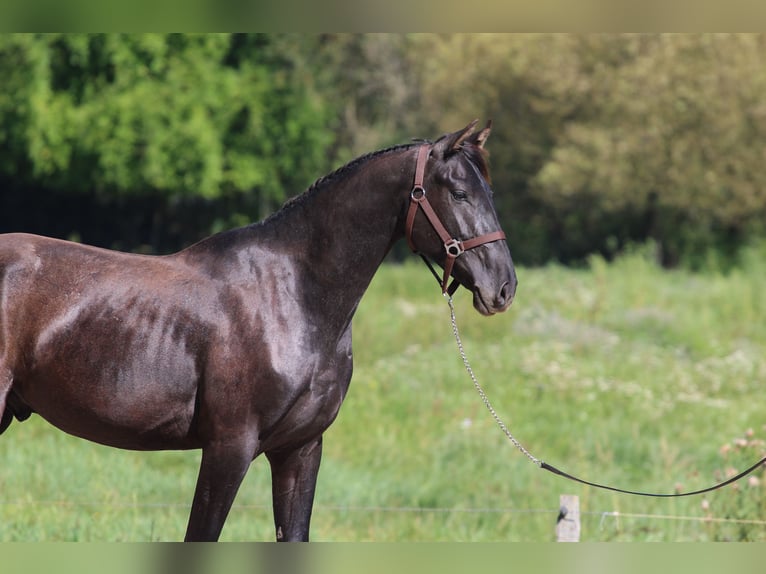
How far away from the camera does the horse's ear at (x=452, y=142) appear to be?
3775 millimetres

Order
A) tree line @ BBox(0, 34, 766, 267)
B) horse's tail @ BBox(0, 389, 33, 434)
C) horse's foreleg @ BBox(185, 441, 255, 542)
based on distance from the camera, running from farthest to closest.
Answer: tree line @ BBox(0, 34, 766, 267) → horse's tail @ BBox(0, 389, 33, 434) → horse's foreleg @ BBox(185, 441, 255, 542)

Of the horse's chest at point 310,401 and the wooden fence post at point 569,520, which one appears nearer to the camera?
the horse's chest at point 310,401

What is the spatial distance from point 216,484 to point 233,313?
0.63 metres

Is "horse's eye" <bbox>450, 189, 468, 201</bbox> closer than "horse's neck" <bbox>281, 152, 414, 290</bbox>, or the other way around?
"horse's eye" <bbox>450, 189, 468, 201</bbox>

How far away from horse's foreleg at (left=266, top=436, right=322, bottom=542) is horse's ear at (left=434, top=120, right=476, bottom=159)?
1225mm

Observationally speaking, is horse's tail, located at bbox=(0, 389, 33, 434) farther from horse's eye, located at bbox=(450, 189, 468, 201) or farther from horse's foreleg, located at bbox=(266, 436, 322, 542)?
horse's eye, located at bbox=(450, 189, 468, 201)

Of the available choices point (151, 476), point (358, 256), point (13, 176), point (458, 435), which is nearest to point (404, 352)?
point (458, 435)

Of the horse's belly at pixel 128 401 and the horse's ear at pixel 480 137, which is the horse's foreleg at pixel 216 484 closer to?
the horse's belly at pixel 128 401

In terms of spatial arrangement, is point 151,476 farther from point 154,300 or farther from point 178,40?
point 178,40

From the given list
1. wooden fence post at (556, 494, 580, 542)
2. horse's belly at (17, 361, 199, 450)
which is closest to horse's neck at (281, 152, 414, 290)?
horse's belly at (17, 361, 199, 450)

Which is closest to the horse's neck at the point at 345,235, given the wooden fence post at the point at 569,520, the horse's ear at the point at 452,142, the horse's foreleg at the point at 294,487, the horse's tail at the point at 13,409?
the horse's ear at the point at 452,142

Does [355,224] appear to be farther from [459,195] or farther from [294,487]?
[294,487]

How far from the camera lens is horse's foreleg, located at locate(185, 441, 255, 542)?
371 cm

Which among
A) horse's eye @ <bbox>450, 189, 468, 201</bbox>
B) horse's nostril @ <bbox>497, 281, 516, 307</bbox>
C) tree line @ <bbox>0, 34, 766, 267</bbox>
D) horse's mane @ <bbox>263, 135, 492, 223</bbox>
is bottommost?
horse's nostril @ <bbox>497, 281, 516, 307</bbox>
